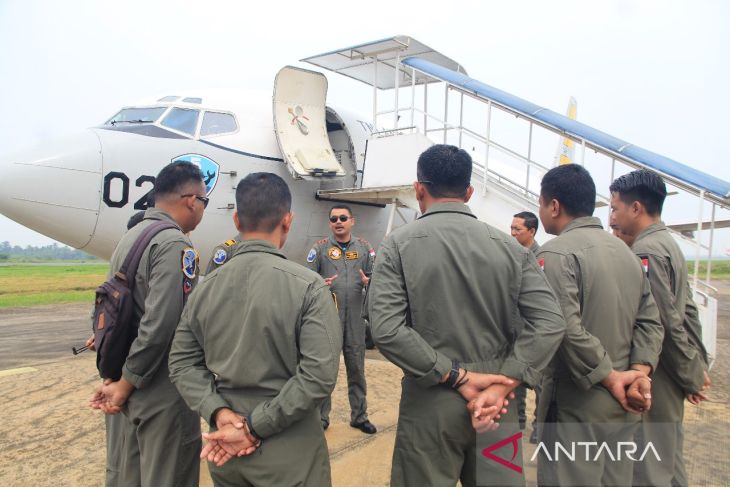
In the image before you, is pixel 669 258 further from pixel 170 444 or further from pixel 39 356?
pixel 39 356

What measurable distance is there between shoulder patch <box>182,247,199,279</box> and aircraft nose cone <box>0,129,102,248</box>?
415 centimetres

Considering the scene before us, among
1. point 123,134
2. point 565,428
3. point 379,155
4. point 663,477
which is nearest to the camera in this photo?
point 565,428

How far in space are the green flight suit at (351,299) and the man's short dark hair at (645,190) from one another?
255cm

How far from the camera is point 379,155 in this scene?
793 cm

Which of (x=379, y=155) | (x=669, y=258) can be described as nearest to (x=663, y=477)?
(x=669, y=258)

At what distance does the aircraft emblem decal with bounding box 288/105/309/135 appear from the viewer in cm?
781

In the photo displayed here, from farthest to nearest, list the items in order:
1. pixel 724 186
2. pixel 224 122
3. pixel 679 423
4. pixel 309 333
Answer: pixel 224 122
pixel 724 186
pixel 679 423
pixel 309 333

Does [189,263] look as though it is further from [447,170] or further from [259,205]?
[447,170]

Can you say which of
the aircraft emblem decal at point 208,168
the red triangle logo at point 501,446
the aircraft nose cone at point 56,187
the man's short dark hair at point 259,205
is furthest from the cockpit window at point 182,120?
the red triangle logo at point 501,446

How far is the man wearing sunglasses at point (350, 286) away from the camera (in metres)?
4.84

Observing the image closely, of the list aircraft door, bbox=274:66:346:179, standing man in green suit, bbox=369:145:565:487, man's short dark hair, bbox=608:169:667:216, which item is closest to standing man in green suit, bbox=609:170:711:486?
man's short dark hair, bbox=608:169:667:216

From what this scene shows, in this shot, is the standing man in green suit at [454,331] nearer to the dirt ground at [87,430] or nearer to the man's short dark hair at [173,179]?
the man's short dark hair at [173,179]

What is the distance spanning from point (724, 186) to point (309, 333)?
5.50 meters

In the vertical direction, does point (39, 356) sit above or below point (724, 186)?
below
